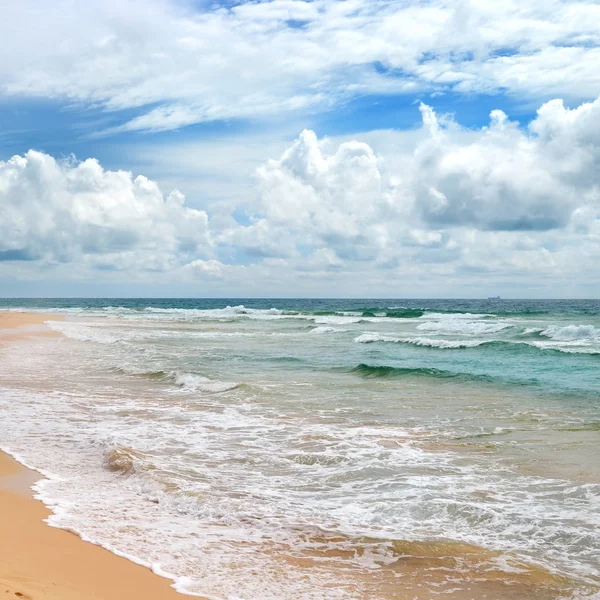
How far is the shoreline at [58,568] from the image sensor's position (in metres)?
4.25

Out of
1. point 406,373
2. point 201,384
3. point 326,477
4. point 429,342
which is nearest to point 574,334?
point 429,342

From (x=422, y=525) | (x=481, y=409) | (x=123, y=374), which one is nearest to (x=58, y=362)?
(x=123, y=374)

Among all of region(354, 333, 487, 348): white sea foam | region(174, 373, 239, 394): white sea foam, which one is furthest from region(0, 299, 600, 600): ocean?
region(354, 333, 487, 348): white sea foam

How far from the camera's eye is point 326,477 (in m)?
7.91

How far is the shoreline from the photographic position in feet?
13.9

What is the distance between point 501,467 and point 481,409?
4.60 m

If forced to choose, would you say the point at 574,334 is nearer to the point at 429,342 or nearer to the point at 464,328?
the point at 464,328

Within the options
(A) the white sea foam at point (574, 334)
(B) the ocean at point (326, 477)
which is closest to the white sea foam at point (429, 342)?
(A) the white sea foam at point (574, 334)

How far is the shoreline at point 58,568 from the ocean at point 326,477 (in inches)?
6.8

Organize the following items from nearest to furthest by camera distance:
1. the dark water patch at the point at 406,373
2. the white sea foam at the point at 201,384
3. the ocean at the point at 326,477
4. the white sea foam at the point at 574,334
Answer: the ocean at the point at 326,477, the white sea foam at the point at 201,384, the dark water patch at the point at 406,373, the white sea foam at the point at 574,334

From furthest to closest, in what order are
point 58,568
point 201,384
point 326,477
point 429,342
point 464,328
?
point 464,328, point 429,342, point 201,384, point 326,477, point 58,568

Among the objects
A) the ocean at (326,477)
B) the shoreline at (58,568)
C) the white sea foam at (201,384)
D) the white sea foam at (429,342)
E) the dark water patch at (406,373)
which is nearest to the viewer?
the shoreline at (58,568)

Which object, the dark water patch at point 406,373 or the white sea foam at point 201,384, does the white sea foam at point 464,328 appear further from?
the white sea foam at point 201,384

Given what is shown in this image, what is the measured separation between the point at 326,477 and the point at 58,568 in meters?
3.92
